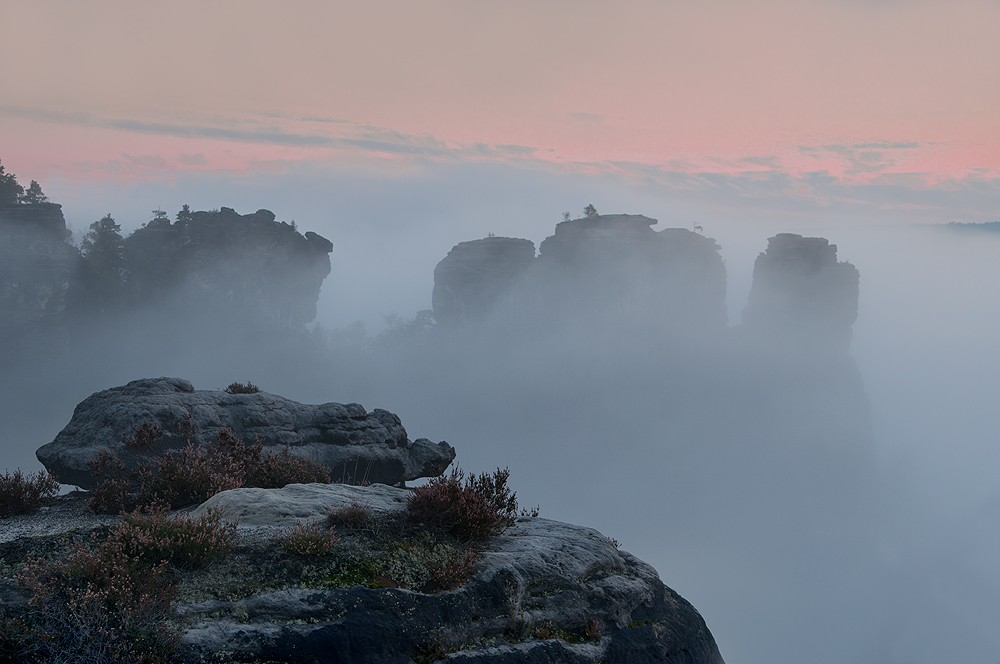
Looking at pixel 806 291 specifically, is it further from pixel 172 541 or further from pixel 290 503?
pixel 172 541

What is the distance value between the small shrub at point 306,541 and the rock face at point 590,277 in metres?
163

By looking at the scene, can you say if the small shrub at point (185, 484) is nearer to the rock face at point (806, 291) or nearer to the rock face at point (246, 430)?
the rock face at point (246, 430)

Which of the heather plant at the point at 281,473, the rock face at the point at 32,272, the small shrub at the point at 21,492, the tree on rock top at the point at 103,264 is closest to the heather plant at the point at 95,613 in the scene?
the small shrub at the point at 21,492

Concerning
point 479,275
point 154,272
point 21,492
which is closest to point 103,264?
point 154,272

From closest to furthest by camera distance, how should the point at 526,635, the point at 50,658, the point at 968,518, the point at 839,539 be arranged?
the point at 50,658, the point at 526,635, the point at 839,539, the point at 968,518

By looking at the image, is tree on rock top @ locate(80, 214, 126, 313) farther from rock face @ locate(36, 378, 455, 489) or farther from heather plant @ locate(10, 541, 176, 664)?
heather plant @ locate(10, 541, 176, 664)

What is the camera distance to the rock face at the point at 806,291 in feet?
568

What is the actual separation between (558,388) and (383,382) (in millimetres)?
51563

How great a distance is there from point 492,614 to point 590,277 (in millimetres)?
168183

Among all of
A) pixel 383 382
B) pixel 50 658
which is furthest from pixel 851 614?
pixel 50 658

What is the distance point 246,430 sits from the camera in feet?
65.2

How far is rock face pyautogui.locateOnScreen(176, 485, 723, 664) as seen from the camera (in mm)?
7461

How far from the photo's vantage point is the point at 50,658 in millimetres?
6418

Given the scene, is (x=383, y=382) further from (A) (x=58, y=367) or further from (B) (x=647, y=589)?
(B) (x=647, y=589)
